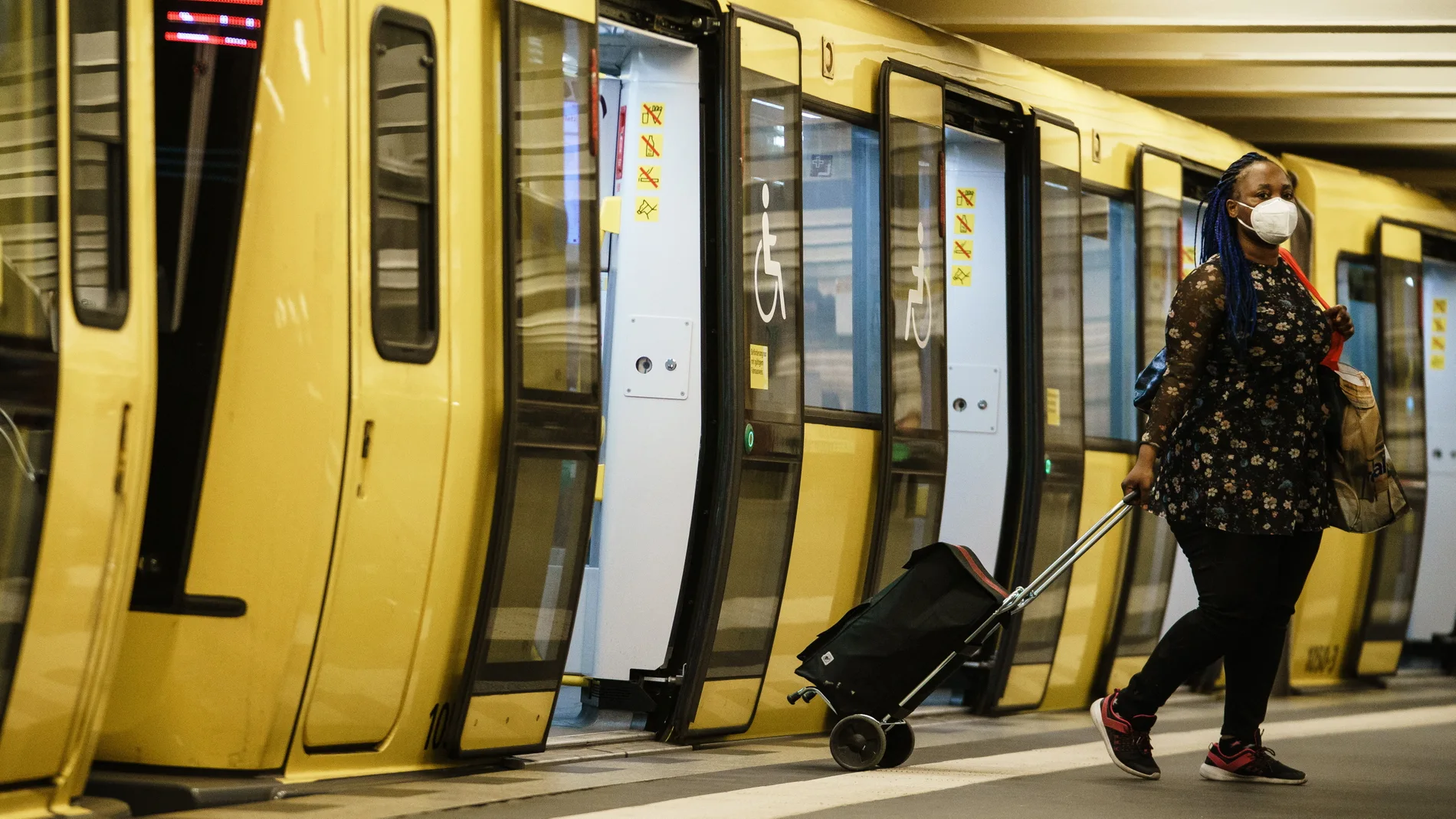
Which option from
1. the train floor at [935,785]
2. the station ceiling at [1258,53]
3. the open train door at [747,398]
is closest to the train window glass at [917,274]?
the open train door at [747,398]

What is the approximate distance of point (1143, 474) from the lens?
20.2 feet

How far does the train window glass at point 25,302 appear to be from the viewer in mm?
4629

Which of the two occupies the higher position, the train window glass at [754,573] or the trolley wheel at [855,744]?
the train window glass at [754,573]

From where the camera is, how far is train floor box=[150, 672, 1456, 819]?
5.41m

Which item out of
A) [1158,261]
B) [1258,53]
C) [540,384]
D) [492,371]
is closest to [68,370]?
[492,371]

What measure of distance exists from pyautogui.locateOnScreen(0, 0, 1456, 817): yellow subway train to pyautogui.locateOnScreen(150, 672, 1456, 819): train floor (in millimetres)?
212

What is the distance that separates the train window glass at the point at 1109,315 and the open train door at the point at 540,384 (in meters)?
3.95

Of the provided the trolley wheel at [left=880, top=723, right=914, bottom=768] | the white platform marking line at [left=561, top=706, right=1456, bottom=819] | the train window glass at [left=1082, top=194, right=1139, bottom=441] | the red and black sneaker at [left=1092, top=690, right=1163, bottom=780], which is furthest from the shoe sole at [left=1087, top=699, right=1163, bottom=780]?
the train window glass at [left=1082, top=194, right=1139, bottom=441]

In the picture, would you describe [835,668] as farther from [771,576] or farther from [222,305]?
[222,305]

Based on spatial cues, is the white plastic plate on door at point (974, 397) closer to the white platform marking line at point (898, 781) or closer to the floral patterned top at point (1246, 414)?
the white platform marking line at point (898, 781)

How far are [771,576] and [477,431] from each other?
1.85m

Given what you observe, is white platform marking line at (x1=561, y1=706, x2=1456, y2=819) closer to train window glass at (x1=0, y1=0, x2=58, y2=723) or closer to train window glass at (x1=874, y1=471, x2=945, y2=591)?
train window glass at (x1=874, y1=471, x2=945, y2=591)

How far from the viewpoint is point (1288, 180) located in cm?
651

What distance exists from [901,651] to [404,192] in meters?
2.15
